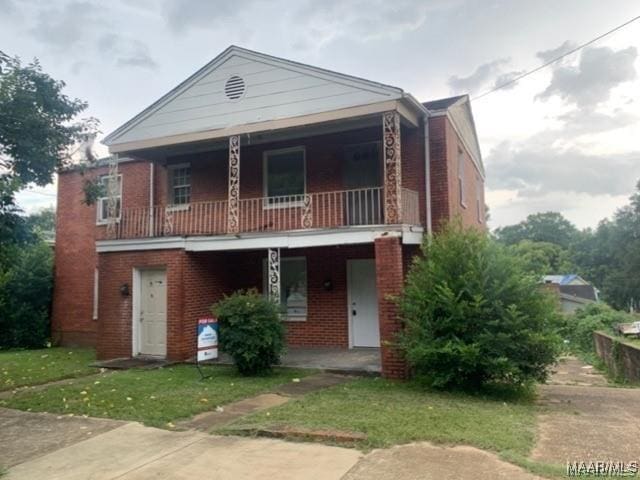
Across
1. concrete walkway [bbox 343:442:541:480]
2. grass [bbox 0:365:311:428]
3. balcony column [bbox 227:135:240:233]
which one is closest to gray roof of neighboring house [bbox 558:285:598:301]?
balcony column [bbox 227:135:240:233]

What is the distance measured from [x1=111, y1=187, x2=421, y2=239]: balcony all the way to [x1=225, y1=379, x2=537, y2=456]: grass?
409cm

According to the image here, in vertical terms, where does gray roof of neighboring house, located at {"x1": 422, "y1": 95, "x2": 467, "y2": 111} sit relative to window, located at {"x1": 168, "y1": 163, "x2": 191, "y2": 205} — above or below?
above

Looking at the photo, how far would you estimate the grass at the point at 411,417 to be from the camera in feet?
17.6

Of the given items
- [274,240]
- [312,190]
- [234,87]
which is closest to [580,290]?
[312,190]

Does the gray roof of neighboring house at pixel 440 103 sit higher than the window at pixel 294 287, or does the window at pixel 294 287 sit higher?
the gray roof of neighboring house at pixel 440 103

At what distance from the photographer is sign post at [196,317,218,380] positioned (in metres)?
9.58

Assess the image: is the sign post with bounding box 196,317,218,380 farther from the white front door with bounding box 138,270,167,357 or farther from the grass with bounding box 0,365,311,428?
the white front door with bounding box 138,270,167,357

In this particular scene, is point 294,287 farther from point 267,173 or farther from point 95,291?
point 95,291

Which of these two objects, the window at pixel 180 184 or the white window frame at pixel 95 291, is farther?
the white window frame at pixel 95 291

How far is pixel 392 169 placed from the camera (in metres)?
9.89

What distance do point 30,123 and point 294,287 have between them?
7388 millimetres

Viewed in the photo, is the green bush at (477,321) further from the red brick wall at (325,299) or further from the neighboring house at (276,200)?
the red brick wall at (325,299)

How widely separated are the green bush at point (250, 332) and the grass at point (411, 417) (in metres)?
1.89

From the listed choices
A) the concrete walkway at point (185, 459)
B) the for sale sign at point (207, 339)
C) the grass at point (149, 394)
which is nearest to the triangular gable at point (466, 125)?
the for sale sign at point (207, 339)
